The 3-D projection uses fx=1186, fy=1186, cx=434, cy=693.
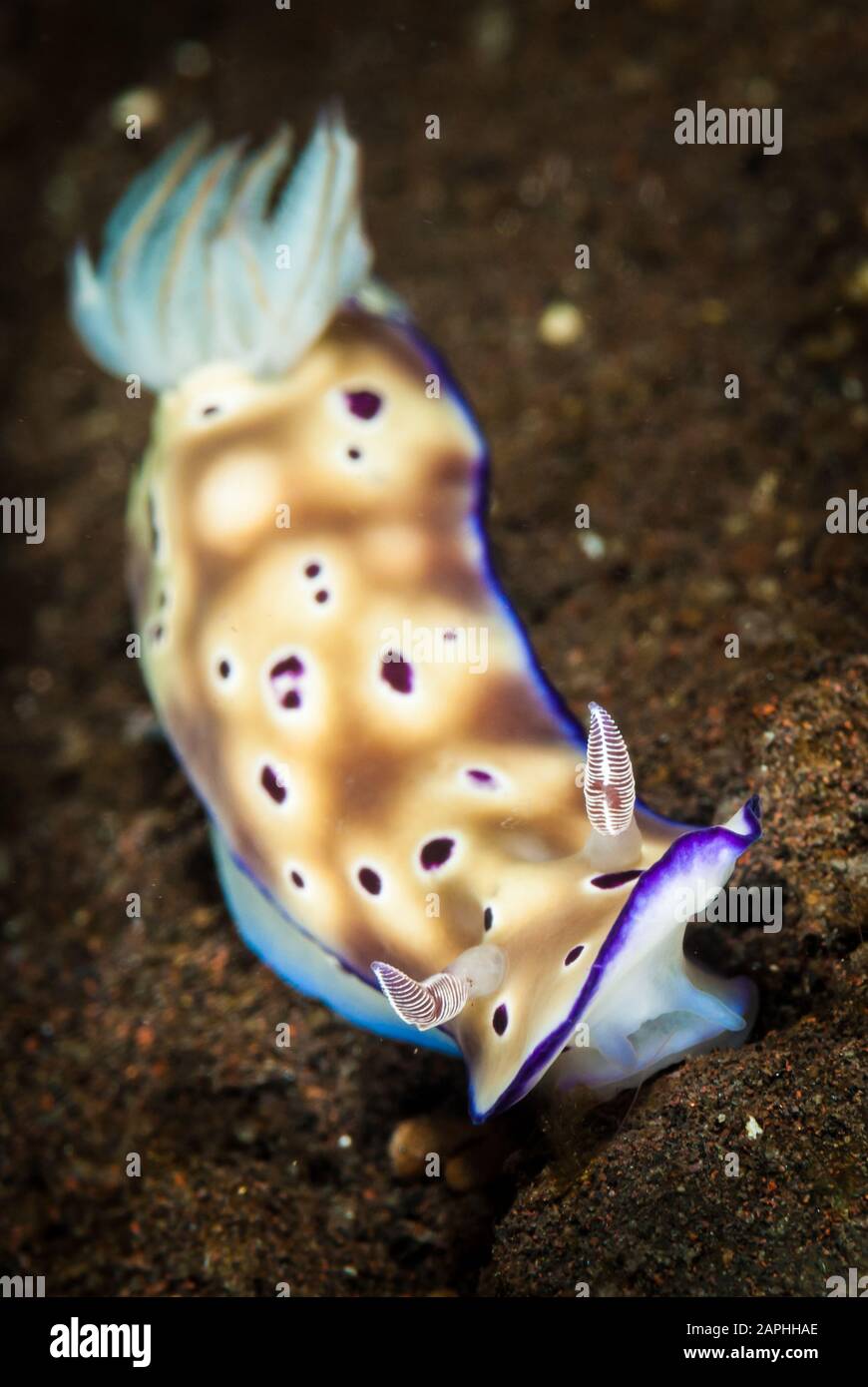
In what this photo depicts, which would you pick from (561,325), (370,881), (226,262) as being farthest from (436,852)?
(561,325)

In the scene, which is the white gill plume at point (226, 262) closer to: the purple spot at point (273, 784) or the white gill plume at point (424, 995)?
the purple spot at point (273, 784)

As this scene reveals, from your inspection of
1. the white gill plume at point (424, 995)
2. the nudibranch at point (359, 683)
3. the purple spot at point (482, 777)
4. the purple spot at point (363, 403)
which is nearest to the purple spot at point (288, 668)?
the nudibranch at point (359, 683)

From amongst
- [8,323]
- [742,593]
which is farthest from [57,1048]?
[8,323]

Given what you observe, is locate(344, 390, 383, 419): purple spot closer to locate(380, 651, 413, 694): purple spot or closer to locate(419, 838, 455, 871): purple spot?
locate(380, 651, 413, 694): purple spot

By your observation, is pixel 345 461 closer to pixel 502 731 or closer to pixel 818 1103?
pixel 502 731

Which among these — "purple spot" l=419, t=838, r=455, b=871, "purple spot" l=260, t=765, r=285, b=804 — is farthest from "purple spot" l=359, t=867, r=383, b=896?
"purple spot" l=260, t=765, r=285, b=804

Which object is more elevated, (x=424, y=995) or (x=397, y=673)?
(x=397, y=673)

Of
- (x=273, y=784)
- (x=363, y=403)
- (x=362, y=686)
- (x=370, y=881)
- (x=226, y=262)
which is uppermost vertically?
(x=226, y=262)

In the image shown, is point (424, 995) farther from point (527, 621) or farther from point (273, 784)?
point (527, 621)
